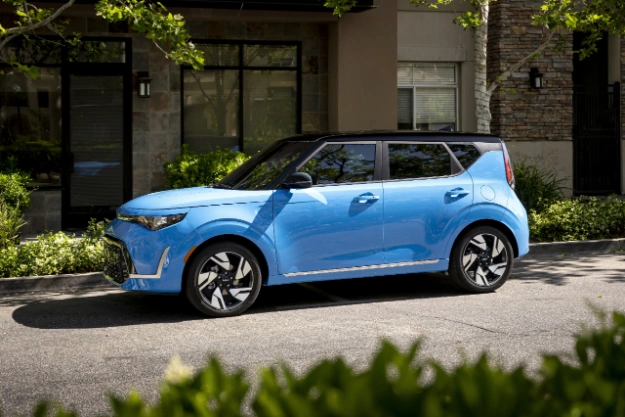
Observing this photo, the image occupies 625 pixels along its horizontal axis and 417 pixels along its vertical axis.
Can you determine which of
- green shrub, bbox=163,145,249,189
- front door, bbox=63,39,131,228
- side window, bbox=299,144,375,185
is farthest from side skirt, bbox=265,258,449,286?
front door, bbox=63,39,131,228

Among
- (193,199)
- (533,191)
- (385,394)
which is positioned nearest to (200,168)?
(533,191)

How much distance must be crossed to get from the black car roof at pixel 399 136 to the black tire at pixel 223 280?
1.58m

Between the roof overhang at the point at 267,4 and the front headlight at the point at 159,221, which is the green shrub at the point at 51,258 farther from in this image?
the roof overhang at the point at 267,4

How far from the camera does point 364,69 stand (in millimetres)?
17891

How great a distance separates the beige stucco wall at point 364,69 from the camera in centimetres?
1772

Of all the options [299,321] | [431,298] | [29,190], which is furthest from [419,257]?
[29,190]

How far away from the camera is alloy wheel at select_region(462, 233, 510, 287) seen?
1021 centimetres

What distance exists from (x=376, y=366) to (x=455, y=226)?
325 inches

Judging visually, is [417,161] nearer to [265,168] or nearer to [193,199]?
[265,168]

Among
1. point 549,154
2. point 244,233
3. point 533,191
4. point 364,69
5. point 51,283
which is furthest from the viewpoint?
point 549,154

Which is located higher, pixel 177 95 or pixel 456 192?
pixel 177 95

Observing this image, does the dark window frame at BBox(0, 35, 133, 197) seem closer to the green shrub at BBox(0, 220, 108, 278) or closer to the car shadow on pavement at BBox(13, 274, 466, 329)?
the green shrub at BBox(0, 220, 108, 278)

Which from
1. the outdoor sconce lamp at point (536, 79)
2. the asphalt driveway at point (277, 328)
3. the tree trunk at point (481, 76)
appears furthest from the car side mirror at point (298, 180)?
the outdoor sconce lamp at point (536, 79)

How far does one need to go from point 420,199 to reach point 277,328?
2.32m
